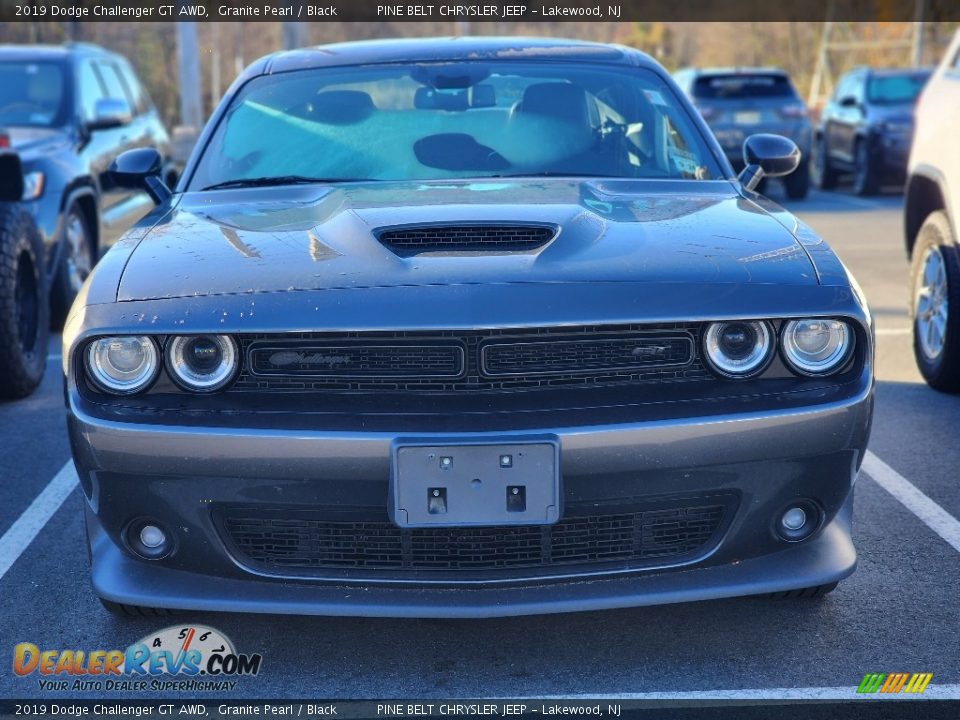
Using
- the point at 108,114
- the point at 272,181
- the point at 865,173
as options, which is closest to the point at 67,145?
the point at 108,114

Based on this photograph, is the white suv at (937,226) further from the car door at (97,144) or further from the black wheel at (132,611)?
the car door at (97,144)

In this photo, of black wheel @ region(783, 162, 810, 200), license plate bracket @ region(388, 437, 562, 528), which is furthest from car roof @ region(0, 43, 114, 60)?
black wheel @ region(783, 162, 810, 200)

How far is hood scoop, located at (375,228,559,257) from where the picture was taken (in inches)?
118

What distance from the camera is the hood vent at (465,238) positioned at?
300 centimetres

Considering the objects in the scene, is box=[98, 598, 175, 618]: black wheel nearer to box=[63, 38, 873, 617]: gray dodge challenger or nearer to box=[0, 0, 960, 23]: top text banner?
box=[63, 38, 873, 617]: gray dodge challenger

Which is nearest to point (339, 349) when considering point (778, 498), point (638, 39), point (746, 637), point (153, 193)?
point (778, 498)

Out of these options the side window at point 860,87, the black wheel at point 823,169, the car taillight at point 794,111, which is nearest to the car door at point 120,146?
the car taillight at point 794,111

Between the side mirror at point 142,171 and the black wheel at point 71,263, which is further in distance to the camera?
the black wheel at point 71,263

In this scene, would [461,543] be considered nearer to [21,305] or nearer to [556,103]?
[556,103]

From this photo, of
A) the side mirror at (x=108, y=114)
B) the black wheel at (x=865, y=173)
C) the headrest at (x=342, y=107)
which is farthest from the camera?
the black wheel at (x=865, y=173)

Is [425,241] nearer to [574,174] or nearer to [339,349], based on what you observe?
[339,349]

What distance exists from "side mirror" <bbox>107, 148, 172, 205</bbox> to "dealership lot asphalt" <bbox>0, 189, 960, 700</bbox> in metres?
1.18

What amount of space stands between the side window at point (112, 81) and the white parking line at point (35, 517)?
472cm

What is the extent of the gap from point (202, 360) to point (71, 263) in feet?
15.9
